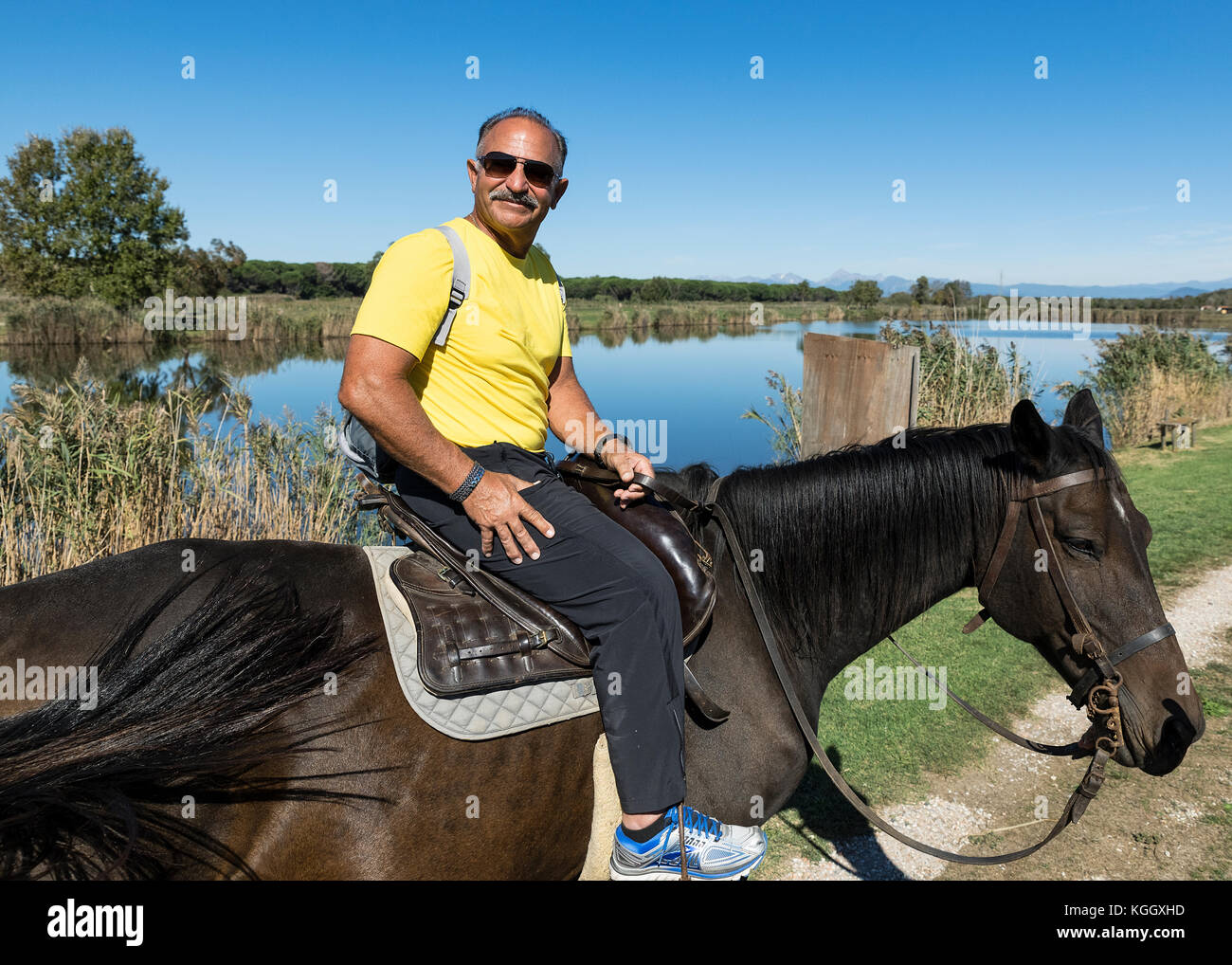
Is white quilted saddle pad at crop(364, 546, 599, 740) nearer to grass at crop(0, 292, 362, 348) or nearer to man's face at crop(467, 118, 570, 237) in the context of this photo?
man's face at crop(467, 118, 570, 237)

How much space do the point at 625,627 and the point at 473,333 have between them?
3.09 ft

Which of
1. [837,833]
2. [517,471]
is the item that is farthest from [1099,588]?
[837,833]

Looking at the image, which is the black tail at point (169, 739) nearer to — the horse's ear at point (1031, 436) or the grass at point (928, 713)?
the horse's ear at point (1031, 436)

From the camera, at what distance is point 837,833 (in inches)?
141

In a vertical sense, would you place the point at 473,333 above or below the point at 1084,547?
above

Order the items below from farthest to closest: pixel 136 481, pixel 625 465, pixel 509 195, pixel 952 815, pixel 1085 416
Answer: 1. pixel 136 481
2. pixel 952 815
3. pixel 1085 416
4. pixel 625 465
5. pixel 509 195

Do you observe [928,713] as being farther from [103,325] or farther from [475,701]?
[103,325]

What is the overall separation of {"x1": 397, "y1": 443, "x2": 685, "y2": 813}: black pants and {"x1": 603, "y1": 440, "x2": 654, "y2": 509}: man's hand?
0.76ft

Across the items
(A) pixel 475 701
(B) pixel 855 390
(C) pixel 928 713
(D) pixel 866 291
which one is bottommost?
(C) pixel 928 713

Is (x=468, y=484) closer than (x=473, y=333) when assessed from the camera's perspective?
Yes

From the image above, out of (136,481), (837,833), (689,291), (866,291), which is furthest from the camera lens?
(689,291)

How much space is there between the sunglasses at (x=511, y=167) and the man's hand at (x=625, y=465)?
884mm
